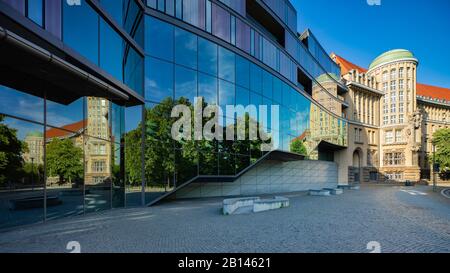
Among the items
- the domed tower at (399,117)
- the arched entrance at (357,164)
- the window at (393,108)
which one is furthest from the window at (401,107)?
the arched entrance at (357,164)

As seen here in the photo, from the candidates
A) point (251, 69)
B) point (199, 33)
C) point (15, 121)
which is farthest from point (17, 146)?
point (251, 69)

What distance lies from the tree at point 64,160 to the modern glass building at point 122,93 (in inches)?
1.9

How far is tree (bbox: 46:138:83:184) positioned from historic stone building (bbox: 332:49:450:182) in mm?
48463

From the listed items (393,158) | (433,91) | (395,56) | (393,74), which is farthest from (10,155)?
(433,91)

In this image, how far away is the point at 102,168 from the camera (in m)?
14.1

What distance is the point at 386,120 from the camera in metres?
57.6

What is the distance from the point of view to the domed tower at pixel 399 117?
54969 millimetres

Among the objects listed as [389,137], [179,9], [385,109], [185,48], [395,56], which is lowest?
[389,137]

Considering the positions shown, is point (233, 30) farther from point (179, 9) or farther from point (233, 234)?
point (233, 234)

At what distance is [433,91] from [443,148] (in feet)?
109

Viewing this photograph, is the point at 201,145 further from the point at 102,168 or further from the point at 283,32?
the point at 283,32

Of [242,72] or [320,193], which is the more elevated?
[242,72]

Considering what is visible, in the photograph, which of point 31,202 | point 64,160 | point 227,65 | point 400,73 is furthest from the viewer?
point 400,73
